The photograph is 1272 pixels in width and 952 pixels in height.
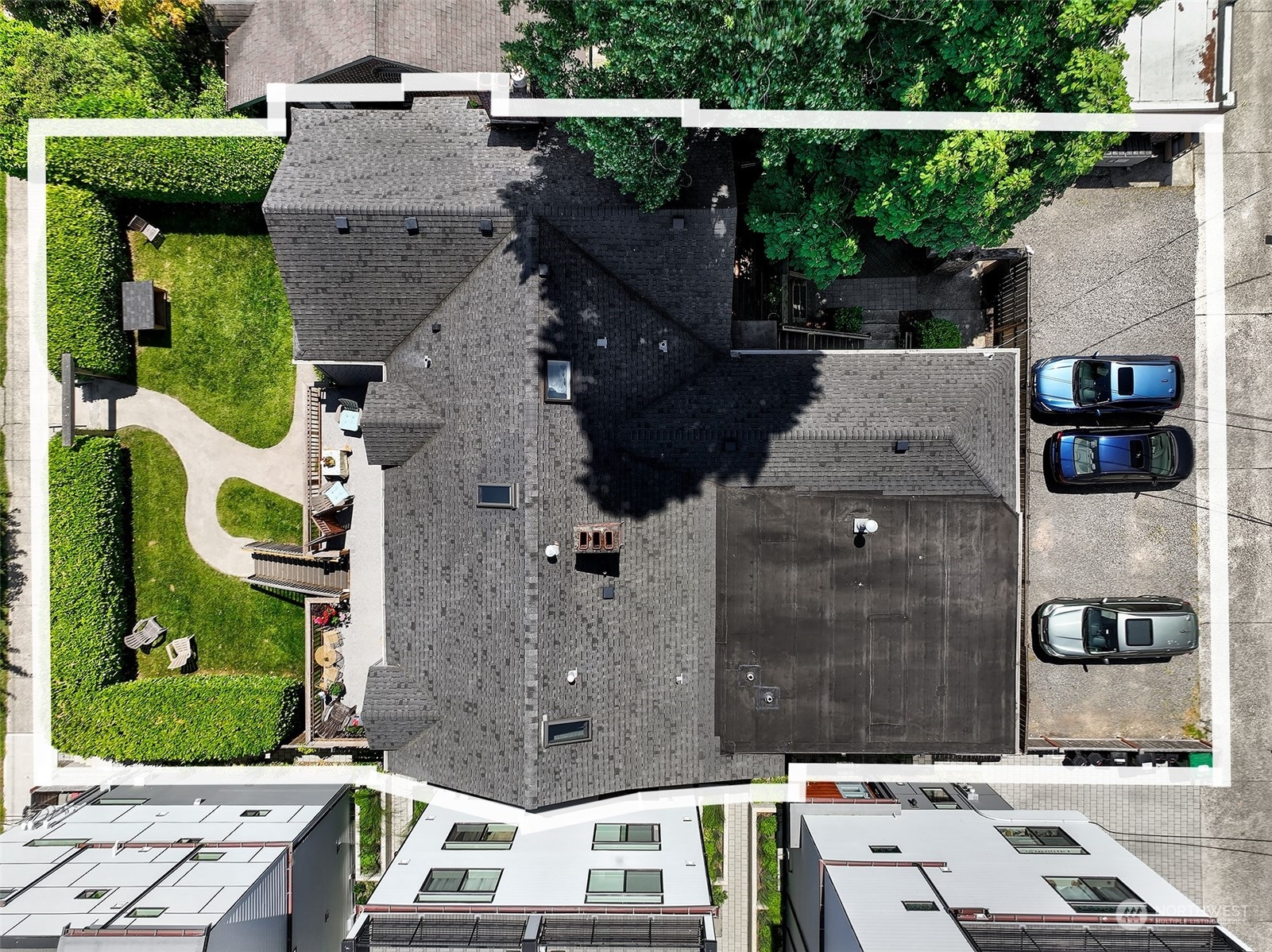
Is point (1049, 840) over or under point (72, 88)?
under

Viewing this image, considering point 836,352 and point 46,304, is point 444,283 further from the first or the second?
point 46,304

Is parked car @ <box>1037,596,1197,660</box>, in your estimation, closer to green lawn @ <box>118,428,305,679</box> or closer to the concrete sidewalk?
green lawn @ <box>118,428,305,679</box>

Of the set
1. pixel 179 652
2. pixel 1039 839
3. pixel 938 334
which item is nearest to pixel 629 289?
pixel 938 334

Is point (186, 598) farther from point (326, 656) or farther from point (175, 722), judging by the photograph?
point (326, 656)

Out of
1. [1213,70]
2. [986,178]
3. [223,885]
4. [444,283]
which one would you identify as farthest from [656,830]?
[1213,70]

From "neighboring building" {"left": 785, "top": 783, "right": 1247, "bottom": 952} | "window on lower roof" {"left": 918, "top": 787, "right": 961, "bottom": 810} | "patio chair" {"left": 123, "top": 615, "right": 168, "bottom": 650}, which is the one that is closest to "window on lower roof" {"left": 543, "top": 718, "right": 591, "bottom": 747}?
"neighboring building" {"left": 785, "top": 783, "right": 1247, "bottom": 952}

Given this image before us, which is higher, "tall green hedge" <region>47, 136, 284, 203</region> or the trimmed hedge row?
"tall green hedge" <region>47, 136, 284, 203</region>

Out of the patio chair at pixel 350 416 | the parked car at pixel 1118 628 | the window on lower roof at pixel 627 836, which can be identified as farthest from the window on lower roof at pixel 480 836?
the parked car at pixel 1118 628

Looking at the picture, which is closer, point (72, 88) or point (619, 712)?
point (619, 712)
